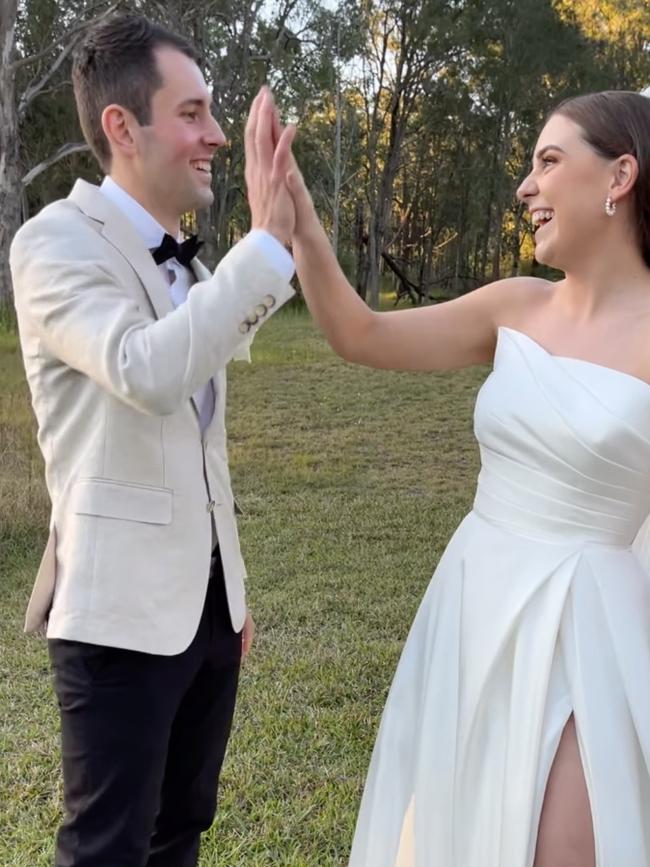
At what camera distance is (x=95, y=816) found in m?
1.62

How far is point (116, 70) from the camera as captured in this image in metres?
1.63

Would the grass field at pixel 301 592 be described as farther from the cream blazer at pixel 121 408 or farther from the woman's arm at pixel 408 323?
the woman's arm at pixel 408 323

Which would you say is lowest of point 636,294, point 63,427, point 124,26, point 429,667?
point 429,667

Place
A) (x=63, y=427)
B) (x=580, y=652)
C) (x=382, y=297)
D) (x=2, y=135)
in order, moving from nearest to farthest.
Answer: (x=63, y=427) < (x=580, y=652) < (x=2, y=135) < (x=382, y=297)

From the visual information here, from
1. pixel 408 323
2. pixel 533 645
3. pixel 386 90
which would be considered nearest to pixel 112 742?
pixel 533 645

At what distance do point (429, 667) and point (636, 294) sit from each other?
103 cm

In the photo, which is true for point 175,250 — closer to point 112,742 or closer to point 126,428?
point 126,428

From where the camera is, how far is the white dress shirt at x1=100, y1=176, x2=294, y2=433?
4.76 feet

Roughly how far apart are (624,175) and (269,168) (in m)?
0.87

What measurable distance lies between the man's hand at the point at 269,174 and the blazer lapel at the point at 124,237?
249 mm

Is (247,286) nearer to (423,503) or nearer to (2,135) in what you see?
(423,503)

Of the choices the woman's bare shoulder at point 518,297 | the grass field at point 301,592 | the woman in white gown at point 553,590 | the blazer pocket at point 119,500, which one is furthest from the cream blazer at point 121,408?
the grass field at point 301,592

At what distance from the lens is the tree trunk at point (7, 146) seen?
13680mm

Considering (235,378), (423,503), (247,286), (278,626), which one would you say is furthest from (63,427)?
(235,378)
